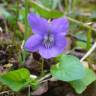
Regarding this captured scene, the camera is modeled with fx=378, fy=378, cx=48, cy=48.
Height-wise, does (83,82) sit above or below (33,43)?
below

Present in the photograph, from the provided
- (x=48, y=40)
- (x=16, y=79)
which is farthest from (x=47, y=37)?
(x=16, y=79)

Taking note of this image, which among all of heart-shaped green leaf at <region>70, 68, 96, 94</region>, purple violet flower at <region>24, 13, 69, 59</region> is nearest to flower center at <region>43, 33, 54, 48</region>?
purple violet flower at <region>24, 13, 69, 59</region>

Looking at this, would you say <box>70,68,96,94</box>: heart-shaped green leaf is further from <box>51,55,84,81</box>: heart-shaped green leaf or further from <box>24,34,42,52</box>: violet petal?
<box>24,34,42,52</box>: violet petal

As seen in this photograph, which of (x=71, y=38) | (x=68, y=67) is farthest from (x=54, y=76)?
(x=71, y=38)

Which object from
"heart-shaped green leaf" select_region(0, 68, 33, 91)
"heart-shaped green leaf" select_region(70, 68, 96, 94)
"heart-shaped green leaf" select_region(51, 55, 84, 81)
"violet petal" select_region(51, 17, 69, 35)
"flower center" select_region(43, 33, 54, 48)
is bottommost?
"heart-shaped green leaf" select_region(70, 68, 96, 94)

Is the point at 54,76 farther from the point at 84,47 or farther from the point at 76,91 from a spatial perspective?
the point at 84,47

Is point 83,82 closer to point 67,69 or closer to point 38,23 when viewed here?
point 67,69
